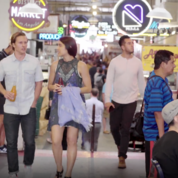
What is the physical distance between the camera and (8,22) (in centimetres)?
622

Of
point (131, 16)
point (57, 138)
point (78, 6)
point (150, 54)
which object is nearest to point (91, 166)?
point (57, 138)

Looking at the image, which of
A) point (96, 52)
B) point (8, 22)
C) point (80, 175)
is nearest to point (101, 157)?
point (80, 175)

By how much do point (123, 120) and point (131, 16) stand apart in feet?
8.01

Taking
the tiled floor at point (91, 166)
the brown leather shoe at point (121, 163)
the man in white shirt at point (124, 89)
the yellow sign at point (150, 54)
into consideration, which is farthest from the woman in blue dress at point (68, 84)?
the yellow sign at point (150, 54)

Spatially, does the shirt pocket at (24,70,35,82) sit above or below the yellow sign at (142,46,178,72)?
below

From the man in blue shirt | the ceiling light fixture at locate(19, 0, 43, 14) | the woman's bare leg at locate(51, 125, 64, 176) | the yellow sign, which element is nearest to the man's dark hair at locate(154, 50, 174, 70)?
the man in blue shirt

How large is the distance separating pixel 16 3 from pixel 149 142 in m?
3.40

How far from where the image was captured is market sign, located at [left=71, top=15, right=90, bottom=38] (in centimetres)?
2175

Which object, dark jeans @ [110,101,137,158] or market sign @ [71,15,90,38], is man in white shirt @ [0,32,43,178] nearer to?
dark jeans @ [110,101,137,158]

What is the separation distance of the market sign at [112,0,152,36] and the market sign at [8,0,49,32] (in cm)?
133

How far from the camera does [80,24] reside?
72.3ft

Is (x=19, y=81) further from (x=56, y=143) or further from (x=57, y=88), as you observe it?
(x=56, y=143)

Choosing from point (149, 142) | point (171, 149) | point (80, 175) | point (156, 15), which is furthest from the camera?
point (156, 15)

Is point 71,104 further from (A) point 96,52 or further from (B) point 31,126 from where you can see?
(A) point 96,52
